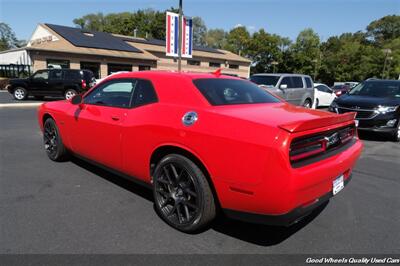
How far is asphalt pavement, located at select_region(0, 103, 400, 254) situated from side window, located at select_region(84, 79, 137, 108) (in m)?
1.13

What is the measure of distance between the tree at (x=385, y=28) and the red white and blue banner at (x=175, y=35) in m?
95.1

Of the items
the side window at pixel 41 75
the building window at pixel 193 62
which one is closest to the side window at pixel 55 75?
the side window at pixel 41 75

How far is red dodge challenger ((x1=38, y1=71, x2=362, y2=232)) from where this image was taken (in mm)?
2549

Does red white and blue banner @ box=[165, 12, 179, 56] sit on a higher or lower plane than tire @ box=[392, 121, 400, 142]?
higher

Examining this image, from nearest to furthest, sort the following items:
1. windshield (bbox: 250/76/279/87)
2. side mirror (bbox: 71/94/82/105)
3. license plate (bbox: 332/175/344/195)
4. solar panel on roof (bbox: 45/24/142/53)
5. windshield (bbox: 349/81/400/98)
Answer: license plate (bbox: 332/175/344/195), side mirror (bbox: 71/94/82/105), windshield (bbox: 349/81/400/98), windshield (bbox: 250/76/279/87), solar panel on roof (bbox: 45/24/142/53)

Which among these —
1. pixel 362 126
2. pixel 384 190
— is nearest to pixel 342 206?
pixel 384 190

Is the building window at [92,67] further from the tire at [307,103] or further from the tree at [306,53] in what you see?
the tree at [306,53]

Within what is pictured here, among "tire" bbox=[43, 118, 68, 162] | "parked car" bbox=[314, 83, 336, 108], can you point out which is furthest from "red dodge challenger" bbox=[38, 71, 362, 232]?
"parked car" bbox=[314, 83, 336, 108]

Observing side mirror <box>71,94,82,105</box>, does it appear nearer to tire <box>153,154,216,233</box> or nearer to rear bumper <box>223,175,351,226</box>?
tire <box>153,154,216,233</box>

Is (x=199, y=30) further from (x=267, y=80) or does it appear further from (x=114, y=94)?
(x=114, y=94)

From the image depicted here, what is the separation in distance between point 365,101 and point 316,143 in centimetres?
642

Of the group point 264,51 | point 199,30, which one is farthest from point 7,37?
point 264,51

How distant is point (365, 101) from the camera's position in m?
8.33
